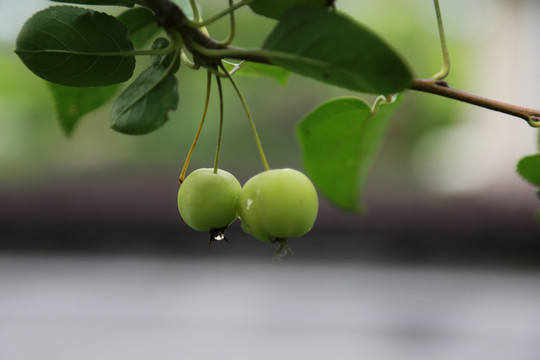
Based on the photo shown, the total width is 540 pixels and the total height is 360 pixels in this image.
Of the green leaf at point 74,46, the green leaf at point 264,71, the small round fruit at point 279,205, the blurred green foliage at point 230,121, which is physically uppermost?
the blurred green foliage at point 230,121

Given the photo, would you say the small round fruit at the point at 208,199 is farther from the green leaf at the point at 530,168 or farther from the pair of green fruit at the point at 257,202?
Result: the green leaf at the point at 530,168

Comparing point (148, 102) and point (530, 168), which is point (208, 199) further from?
point (530, 168)

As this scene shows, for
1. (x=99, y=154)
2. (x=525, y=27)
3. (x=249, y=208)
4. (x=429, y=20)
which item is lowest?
(x=249, y=208)

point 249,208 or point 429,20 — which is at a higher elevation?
point 429,20

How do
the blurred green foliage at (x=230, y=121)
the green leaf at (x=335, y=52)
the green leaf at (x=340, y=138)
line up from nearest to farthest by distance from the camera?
the green leaf at (x=335, y=52), the green leaf at (x=340, y=138), the blurred green foliage at (x=230, y=121)

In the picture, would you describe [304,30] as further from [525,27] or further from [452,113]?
[525,27]

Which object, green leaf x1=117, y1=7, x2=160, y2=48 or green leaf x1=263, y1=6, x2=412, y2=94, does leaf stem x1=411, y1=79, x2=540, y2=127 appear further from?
green leaf x1=117, y1=7, x2=160, y2=48

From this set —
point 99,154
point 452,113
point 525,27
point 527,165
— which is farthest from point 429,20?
point 527,165

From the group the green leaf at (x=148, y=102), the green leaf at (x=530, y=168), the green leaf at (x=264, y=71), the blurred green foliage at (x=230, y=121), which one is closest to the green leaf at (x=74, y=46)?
the green leaf at (x=148, y=102)
